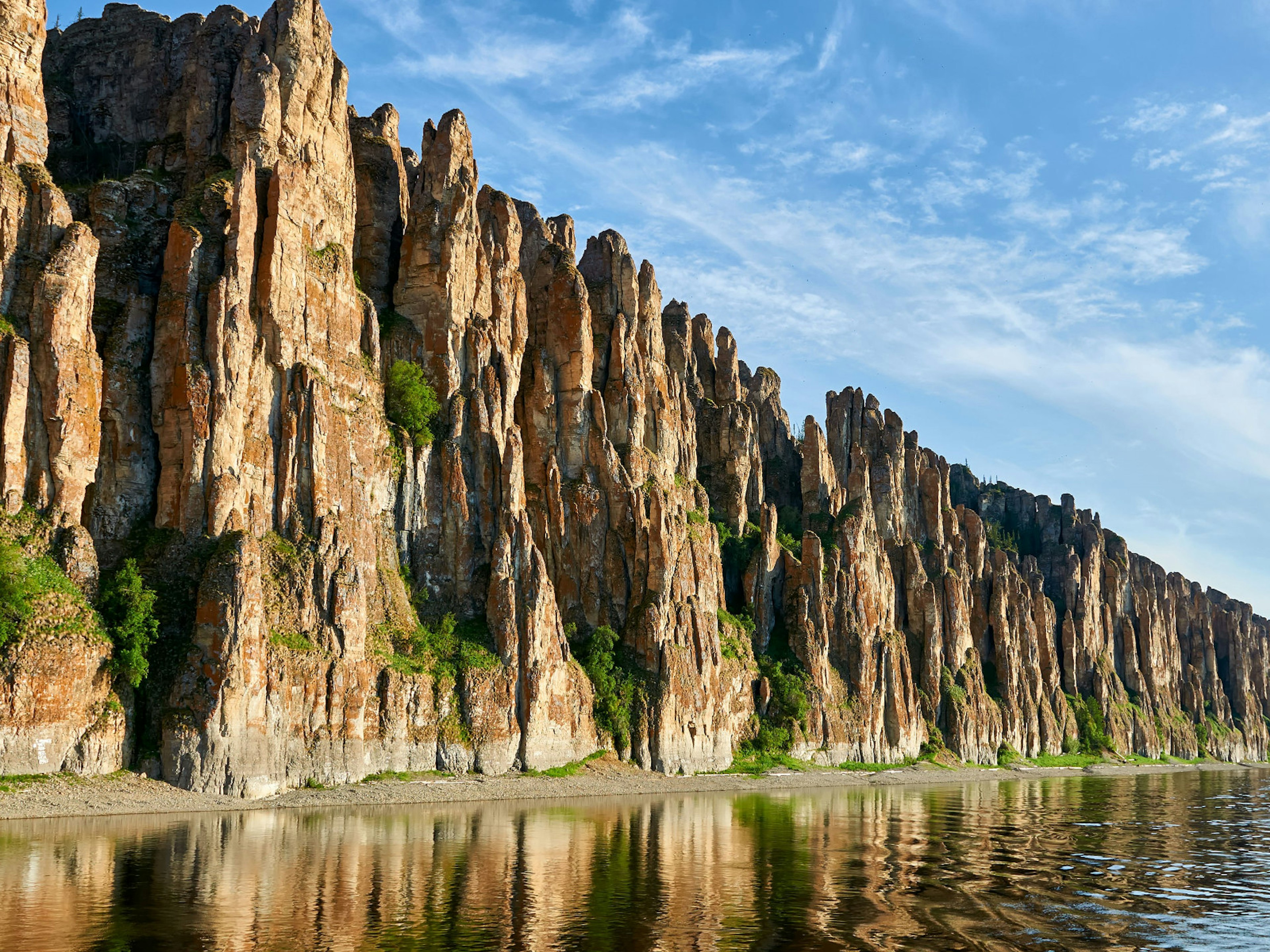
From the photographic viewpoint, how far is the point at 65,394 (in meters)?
74.7

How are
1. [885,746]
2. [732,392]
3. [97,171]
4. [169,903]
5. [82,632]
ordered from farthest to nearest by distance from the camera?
[732,392] → [885,746] → [97,171] → [82,632] → [169,903]

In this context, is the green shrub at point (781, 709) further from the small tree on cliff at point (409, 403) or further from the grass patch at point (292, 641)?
the grass patch at point (292, 641)

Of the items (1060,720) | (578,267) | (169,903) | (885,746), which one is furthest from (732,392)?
(169,903)

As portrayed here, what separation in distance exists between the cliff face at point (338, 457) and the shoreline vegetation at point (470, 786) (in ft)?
5.76

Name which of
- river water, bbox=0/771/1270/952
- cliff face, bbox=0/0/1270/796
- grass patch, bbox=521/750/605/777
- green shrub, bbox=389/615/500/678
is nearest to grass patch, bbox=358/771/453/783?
cliff face, bbox=0/0/1270/796

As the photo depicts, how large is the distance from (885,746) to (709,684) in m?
38.5

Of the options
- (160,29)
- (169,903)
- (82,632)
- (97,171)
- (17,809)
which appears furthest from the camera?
(160,29)

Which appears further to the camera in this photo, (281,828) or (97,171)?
(97,171)

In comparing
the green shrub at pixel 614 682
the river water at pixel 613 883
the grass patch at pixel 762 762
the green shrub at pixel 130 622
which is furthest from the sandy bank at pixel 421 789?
the green shrub at pixel 130 622

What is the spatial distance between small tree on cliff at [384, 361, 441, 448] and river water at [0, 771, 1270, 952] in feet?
129

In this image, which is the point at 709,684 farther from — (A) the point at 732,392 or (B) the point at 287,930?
(B) the point at 287,930

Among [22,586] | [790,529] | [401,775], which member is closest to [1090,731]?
[790,529]

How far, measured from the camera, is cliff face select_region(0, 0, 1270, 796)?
74250mm

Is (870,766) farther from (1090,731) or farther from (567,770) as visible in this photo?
(1090,731)
